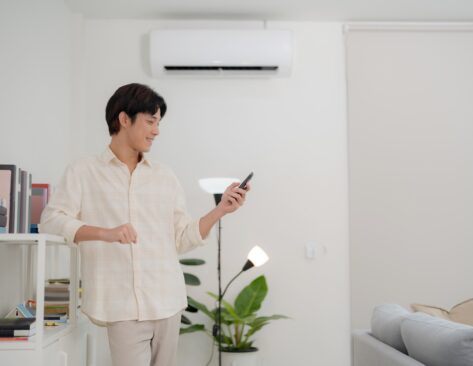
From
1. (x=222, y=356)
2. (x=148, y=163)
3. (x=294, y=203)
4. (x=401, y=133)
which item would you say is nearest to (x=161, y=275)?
(x=148, y=163)

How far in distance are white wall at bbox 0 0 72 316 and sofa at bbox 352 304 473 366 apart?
147 centimetres

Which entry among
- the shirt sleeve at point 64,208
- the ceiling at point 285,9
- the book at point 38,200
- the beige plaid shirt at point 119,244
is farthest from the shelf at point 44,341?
the ceiling at point 285,9

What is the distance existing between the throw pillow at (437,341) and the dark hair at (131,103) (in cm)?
107

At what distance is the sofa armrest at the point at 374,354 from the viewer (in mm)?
2099

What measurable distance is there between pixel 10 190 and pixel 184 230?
0.79m

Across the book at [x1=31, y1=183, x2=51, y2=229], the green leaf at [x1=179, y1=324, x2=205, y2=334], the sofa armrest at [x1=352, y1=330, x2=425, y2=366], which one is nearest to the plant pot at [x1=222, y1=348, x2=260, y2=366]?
the green leaf at [x1=179, y1=324, x2=205, y2=334]

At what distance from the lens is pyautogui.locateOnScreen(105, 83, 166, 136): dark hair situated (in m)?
2.17

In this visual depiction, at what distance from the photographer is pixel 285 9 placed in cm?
427

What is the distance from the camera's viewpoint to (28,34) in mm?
3297

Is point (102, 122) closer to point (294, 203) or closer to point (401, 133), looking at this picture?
point (294, 203)

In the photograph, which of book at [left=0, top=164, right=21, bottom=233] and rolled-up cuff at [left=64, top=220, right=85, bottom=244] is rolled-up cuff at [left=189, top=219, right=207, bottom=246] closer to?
rolled-up cuff at [left=64, top=220, right=85, bottom=244]

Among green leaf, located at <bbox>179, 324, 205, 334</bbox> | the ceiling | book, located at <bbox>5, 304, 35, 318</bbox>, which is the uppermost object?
the ceiling

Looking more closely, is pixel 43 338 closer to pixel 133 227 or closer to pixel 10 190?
pixel 133 227

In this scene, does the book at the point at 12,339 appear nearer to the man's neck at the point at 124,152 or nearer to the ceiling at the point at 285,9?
the man's neck at the point at 124,152
